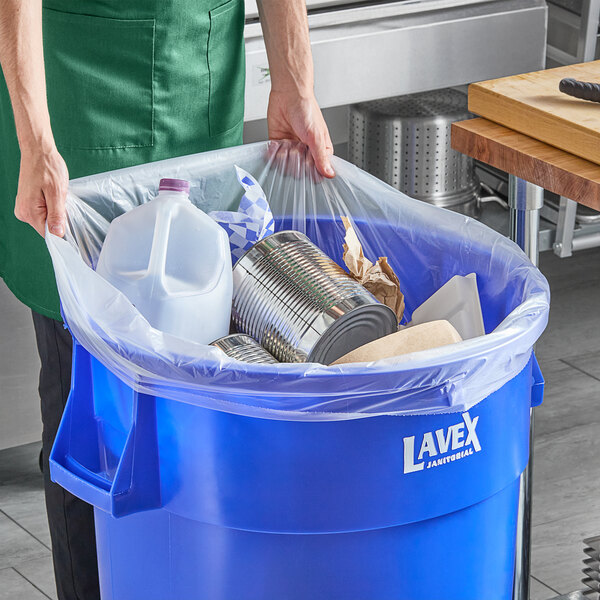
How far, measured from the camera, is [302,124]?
→ 1373 mm

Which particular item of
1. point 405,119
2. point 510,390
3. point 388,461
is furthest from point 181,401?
point 405,119

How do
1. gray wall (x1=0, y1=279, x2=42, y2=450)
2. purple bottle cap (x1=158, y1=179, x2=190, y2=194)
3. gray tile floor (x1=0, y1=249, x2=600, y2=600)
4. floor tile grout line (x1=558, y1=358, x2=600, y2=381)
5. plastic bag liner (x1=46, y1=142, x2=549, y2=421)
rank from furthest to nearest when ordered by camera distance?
floor tile grout line (x1=558, y1=358, x2=600, y2=381) < gray wall (x1=0, y1=279, x2=42, y2=450) < gray tile floor (x1=0, y1=249, x2=600, y2=600) < purple bottle cap (x1=158, y1=179, x2=190, y2=194) < plastic bag liner (x1=46, y1=142, x2=549, y2=421)

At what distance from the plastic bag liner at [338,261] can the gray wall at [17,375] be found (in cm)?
70

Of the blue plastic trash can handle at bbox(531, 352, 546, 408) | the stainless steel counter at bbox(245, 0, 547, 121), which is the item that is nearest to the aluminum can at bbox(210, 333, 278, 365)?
the blue plastic trash can handle at bbox(531, 352, 546, 408)

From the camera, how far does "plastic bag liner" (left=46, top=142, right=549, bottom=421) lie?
90 cm

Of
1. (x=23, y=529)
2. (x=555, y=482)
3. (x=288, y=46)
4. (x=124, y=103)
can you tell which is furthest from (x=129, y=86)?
(x=555, y=482)

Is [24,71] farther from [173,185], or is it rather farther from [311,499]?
[311,499]

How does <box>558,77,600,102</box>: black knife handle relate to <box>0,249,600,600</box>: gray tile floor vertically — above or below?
above

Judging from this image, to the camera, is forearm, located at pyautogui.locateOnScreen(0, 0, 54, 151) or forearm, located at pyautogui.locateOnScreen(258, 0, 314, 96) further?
forearm, located at pyautogui.locateOnScreen(258, 0, 314, 96)

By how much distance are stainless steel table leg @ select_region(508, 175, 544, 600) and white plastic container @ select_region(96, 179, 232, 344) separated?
354 millimetres

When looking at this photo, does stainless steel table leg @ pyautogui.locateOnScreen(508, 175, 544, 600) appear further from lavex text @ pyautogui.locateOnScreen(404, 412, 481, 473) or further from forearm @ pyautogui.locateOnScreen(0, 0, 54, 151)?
forearm @ pyautogui.locateOnScreen(0, 0, 54, 151)

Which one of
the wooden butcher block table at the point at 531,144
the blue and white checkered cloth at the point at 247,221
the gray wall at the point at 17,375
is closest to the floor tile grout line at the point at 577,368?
the wooden butcher block table at the point at 531,144

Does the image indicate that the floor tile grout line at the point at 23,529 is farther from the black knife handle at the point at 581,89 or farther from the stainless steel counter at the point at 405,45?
the black knife handle at the point at 581,89

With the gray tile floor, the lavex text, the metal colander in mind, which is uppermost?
the lavex text
